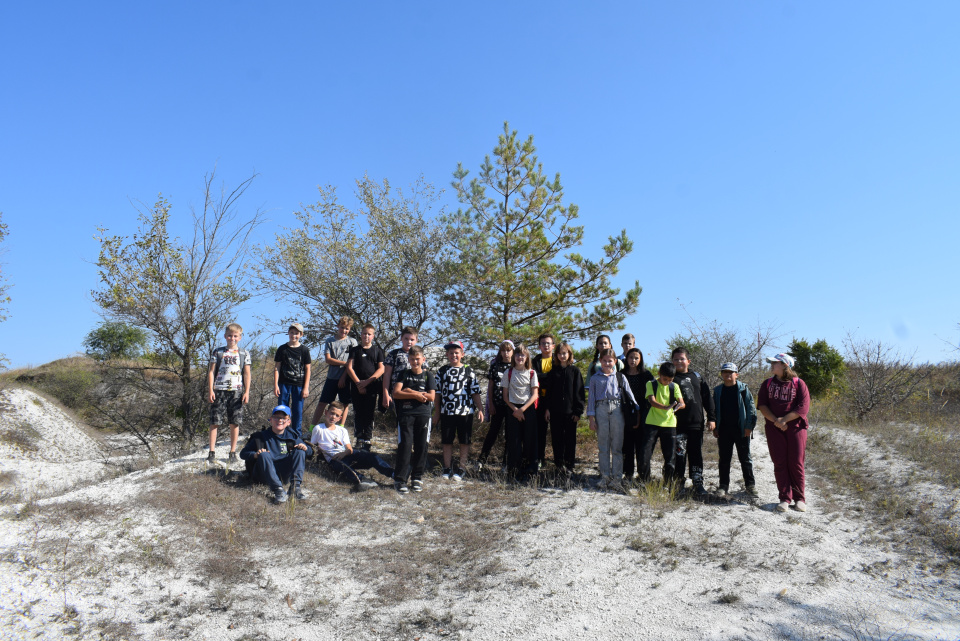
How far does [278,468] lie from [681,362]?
5427mm

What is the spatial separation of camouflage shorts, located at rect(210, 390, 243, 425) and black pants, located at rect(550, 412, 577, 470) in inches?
171

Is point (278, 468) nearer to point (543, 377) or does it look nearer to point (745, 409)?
point (543, 377)

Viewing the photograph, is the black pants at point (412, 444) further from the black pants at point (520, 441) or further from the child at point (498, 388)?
the black pants at point (520, 441)

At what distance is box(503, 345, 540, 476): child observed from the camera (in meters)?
7.75

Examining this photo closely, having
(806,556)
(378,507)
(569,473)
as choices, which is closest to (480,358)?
(569,473)

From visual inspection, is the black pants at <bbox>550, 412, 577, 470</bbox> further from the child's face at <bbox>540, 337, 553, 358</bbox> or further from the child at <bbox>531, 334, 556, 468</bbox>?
the child's face at <bbox>540, 337, 553, 358</bbox>

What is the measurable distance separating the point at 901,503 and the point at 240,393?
8.79m

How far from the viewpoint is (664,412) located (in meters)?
7.28

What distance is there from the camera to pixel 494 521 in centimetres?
656

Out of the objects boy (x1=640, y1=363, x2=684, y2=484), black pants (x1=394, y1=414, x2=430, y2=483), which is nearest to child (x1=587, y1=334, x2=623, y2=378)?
boy (x1=640, y1=363, x2=684, y2=484)

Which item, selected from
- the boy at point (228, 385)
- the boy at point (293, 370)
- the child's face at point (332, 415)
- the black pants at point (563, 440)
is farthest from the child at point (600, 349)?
the boy at point (228, 385)

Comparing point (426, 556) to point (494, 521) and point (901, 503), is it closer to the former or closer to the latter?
point (494, 521)

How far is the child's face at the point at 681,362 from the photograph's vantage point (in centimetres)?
747

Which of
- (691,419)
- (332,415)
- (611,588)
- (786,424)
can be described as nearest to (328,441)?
(332,415)
